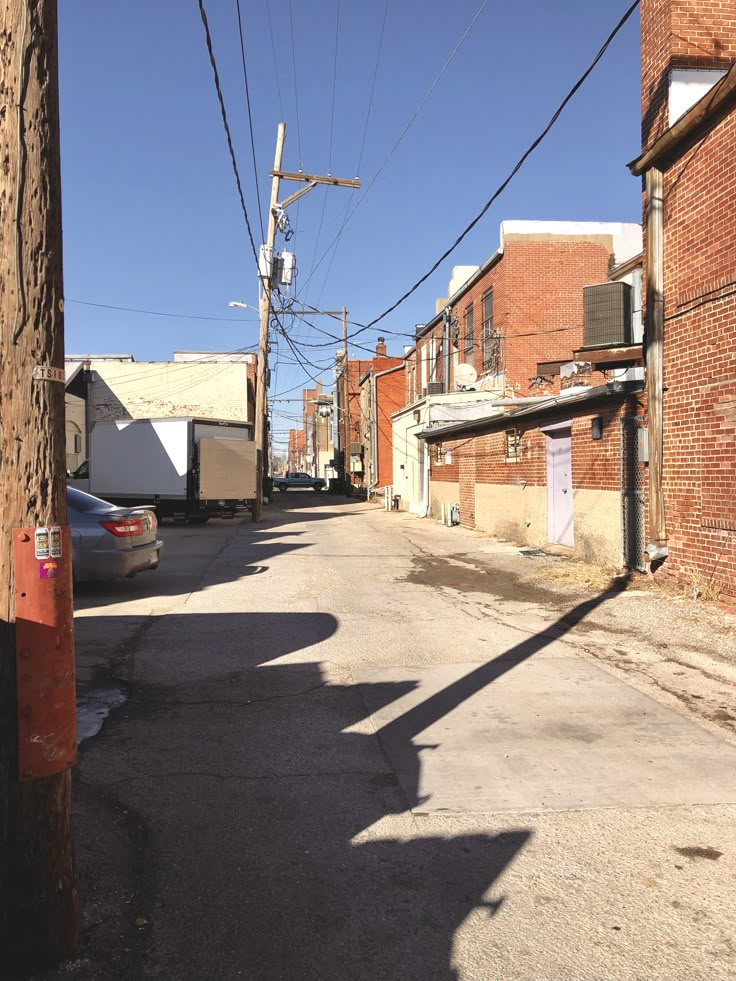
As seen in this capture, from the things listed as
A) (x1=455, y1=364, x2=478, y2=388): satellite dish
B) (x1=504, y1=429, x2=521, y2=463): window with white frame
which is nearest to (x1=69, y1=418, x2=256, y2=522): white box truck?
(x1=455, y1=364, x2=478, y2=388): satellite dish

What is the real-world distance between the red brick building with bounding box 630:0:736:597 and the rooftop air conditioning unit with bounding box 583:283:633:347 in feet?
3.30

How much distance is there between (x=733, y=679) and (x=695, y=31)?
842 cm

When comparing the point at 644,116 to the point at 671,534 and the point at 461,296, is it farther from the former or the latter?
the point at 461,296

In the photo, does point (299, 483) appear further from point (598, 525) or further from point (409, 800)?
point (409, 800)

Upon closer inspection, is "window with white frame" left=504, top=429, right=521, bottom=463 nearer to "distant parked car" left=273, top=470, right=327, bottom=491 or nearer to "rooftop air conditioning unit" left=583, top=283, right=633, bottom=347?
"rooftop air conditioning unit" left=583, top=283, right=633, bottom=347

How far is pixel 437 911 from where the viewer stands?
9.16 ft

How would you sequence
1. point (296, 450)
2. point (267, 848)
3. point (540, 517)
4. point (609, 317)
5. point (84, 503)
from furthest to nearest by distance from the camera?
point (296, 450), point (540, 517), point (609, 317), point (84, 503), point (267, 848)

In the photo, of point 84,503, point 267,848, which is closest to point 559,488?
point 84,503

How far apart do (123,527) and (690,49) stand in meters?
9.67

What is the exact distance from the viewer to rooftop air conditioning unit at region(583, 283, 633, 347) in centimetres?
1080

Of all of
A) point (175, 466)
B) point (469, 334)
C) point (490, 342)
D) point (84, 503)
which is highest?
point (469, 334)

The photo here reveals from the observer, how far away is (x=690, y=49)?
946cm

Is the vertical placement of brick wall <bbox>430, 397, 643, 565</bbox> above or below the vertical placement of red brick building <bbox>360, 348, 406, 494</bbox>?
below

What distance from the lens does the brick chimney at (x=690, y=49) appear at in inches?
371
